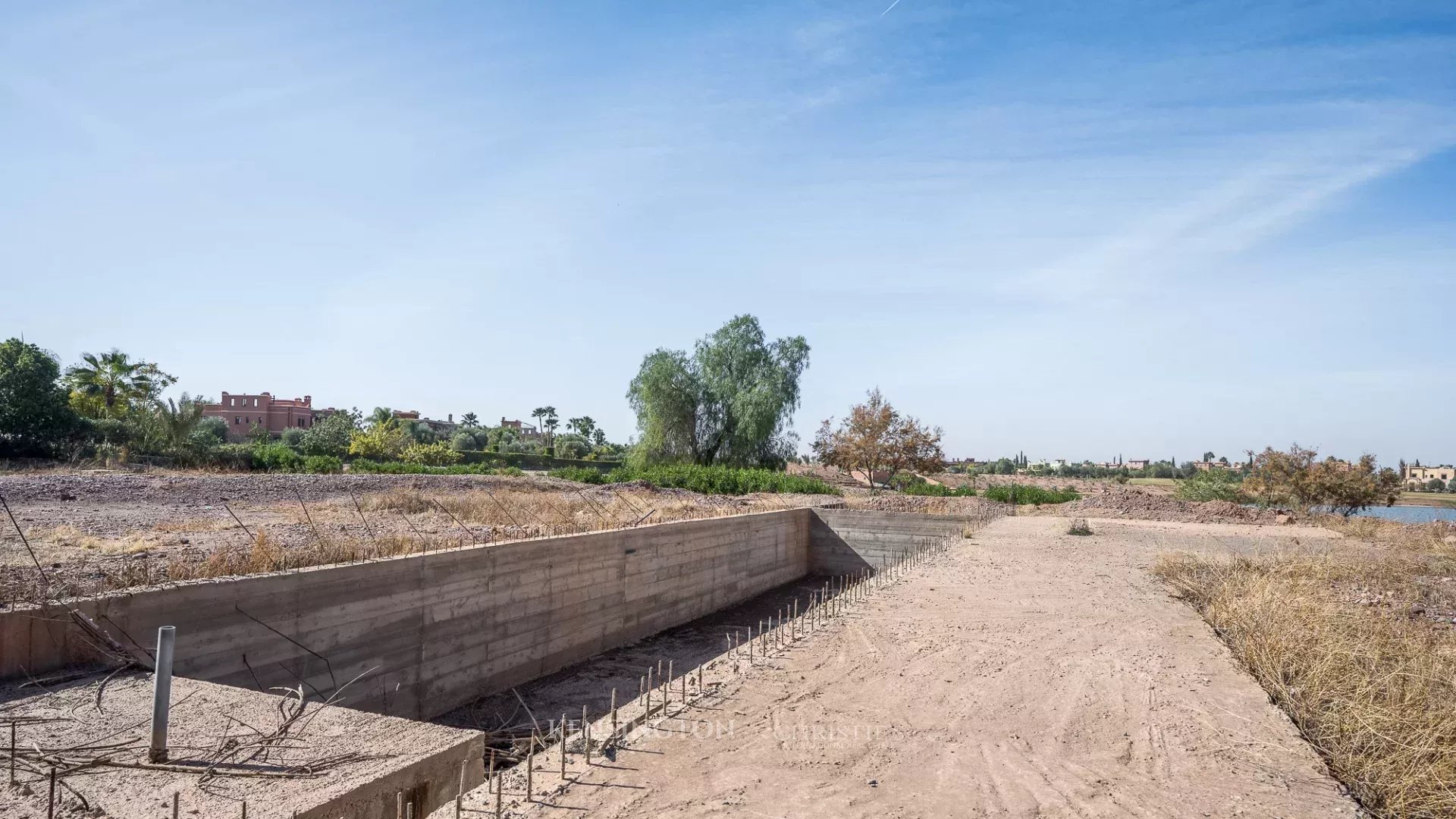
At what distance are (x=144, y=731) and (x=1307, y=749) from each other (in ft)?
27.1

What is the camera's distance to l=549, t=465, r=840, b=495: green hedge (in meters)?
31.8

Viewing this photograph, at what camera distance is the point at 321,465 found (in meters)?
27.9

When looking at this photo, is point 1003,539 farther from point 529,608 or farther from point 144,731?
point 144,731

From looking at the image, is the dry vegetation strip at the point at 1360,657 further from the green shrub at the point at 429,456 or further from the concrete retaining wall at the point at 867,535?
the green shrub at the point at 429,456

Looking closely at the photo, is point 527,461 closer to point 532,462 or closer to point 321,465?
point 532,462

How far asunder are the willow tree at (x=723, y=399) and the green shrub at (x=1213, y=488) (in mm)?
17277

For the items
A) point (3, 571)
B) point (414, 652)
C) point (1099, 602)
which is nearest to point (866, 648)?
point (1099, 602)

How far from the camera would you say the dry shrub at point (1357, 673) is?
17.2ft

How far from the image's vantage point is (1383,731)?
19.0 ft

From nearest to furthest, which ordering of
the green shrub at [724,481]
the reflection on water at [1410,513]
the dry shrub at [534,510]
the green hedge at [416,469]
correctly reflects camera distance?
the dry shrub at [534,510] → the reflection on water at [1410,513] → the green hedge at [416,469] → the green shrub at [724,481]

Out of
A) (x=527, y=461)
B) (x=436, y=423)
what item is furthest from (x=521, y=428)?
(x=527, y=461)

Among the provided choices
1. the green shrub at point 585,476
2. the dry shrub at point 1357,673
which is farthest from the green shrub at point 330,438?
the dry shrub at point 1357,673

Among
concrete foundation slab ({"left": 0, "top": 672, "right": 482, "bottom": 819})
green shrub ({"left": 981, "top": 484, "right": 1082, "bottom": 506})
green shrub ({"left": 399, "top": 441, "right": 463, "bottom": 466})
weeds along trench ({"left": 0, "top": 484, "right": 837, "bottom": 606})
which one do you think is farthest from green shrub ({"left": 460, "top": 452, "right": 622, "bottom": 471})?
concrete foundation slab ({"left": 0, "top": 672, "right": 482, "bottom": 819})

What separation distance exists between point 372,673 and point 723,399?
97.3ft
